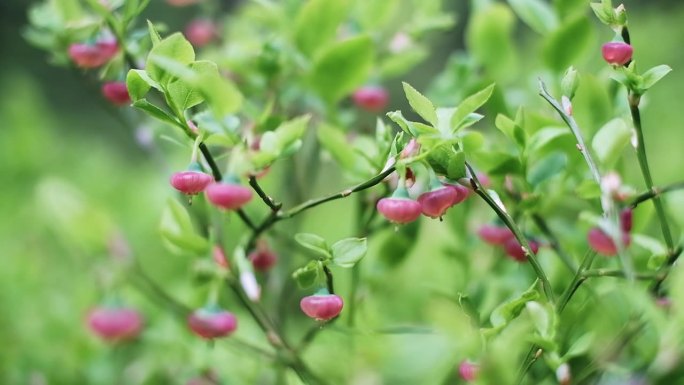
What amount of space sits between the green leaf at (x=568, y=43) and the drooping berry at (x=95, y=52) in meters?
0.41

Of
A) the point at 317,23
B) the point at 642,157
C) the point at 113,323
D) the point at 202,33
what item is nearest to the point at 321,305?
the point at 642,157

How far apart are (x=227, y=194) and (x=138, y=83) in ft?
0.31

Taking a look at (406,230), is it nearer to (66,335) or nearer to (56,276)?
(66,335)

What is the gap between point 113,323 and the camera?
3.05ft

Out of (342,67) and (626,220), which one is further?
(342,67)

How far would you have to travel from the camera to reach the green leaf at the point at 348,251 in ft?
1.74

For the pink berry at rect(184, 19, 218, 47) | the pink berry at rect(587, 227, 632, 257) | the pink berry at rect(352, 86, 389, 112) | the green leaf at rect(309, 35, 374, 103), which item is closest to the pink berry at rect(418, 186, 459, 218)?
the pink berry at rect(587, 227, 632, 257)

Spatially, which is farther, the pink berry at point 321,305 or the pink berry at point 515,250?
the pink berry at point 515,250

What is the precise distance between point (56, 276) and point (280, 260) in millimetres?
659

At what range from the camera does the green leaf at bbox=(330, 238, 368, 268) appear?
0.53m

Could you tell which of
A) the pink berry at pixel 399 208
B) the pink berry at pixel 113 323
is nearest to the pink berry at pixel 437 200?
the pink berry at pixel 399 208

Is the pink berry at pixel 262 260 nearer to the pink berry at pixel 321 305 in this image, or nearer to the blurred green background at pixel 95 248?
the blurred green background at pixel 95 248

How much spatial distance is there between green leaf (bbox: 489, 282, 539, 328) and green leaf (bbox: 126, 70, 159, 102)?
10.5 inches

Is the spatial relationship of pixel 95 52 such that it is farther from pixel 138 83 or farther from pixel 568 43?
pixel 568 43
